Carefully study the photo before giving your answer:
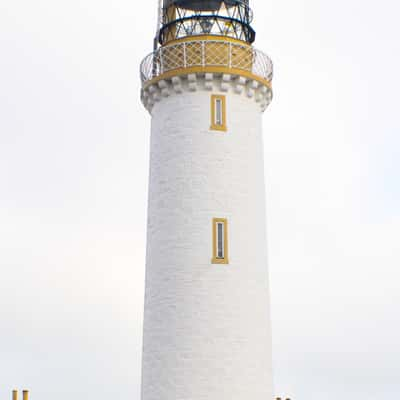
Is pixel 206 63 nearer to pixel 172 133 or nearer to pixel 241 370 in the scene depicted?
pixel 172 133

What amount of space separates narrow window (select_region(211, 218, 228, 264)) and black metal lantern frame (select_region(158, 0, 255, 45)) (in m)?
6.79

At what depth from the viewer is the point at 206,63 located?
2506 cm

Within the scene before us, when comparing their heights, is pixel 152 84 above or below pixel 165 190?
above

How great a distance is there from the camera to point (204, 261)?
23.6 metres

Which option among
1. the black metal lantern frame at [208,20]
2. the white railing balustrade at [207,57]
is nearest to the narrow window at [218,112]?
the white railing balustrade at [207,57]

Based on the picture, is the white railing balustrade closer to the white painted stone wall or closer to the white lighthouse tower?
the white lighthouse tower

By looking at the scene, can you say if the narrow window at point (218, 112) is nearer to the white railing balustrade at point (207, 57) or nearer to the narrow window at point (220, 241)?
the white railing balustrade at point (207, 57)

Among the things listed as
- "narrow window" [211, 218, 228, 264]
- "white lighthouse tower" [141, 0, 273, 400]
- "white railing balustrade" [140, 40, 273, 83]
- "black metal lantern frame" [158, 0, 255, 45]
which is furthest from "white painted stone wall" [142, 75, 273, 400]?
"black metal lantern frame" [158, 0, 255, 45]

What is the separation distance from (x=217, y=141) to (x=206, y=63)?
8.73ft

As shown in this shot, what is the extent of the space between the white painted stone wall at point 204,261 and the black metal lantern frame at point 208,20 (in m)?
2.36

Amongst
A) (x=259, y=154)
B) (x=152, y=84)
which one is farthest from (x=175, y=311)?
(x=152, y=84)

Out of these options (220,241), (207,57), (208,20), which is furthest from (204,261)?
(208,20)

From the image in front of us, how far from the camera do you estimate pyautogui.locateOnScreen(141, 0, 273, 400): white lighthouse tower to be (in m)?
23.1

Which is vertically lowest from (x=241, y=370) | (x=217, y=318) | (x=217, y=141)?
(x=241, y=370)
